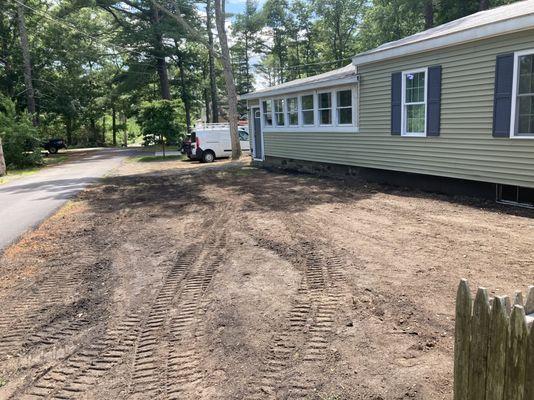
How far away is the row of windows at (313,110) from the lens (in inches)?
539

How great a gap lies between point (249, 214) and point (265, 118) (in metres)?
10.8

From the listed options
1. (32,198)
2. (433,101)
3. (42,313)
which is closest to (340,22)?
(433,101)

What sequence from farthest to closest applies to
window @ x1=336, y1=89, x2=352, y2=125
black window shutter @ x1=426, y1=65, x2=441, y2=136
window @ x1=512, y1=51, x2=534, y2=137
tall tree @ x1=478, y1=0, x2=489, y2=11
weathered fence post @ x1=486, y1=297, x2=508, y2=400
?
tall tree @ x1=478, y1=0, x2=489, y2=11 < window @ x1=336, y1=89, x2=352, y2=125 < black window shutter @ x1=426, y1=65, x2=441, y2=136 < window @ x1=512, y1=51, x2=534, y2=137 < weathered fence post @ x1=486, y1=297, x2=508, y2=400

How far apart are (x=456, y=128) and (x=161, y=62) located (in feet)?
105

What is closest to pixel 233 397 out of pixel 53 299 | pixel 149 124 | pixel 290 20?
pixel 53 299

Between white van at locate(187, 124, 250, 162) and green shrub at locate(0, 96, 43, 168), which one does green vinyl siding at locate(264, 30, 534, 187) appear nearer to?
white van at locate(187, 124, 250, 162)

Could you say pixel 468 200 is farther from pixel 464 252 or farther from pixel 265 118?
pixel 265 118

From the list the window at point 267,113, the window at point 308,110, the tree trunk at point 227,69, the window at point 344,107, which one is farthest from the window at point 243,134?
the window at point 344,107

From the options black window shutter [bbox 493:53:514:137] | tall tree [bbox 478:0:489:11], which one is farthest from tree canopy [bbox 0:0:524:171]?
black window shutter [bbox 493:53:514:137]

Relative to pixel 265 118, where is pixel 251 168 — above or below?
below

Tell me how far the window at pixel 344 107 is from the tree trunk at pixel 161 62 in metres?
25.2

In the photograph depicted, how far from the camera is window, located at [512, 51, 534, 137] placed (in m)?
8.10

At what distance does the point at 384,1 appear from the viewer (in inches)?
1203

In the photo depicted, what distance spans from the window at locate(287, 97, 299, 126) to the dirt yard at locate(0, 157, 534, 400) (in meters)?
8.17
